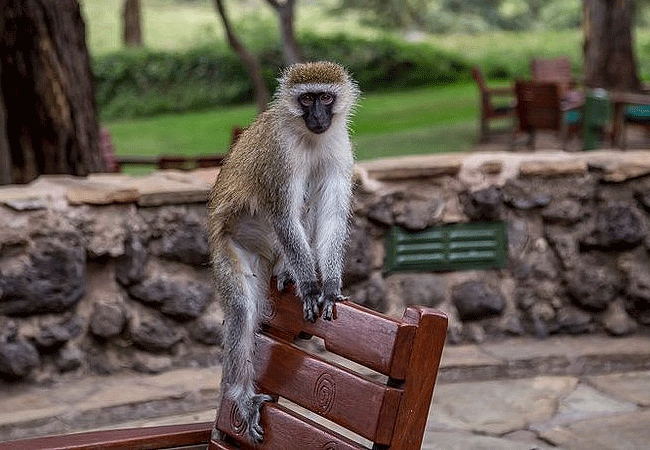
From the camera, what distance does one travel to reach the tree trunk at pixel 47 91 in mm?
6812

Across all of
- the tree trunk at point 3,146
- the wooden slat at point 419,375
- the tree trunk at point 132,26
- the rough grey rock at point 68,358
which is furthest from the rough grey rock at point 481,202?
the tree trunk at point 132,26

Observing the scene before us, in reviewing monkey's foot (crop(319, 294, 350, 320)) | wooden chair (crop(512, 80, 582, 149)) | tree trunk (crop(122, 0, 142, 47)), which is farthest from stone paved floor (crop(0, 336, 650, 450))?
tree trunk (crop(122, 0, 142, 47))

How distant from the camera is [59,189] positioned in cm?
540

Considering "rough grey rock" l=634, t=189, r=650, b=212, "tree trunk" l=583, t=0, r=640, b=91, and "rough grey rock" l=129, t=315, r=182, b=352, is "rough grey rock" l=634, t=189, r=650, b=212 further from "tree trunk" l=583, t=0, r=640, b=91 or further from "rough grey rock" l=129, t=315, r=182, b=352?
"tree trunk" l=583, t=0, r=640, b=91

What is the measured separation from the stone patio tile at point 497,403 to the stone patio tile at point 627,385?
133 millimetres

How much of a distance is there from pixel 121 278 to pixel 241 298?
179 centimetres

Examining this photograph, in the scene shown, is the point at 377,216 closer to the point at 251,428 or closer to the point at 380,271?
the point at 380,271

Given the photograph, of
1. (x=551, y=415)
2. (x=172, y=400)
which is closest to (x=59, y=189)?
(x=172, y=400)

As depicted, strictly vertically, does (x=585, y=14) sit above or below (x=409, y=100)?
above

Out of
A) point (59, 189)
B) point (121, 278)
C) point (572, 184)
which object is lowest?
point (121, 278)

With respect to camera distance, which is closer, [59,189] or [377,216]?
[59,189]

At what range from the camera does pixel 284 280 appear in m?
3.62

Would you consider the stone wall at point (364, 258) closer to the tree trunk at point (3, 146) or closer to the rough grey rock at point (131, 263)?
the rough grey rock at point (131, 263)

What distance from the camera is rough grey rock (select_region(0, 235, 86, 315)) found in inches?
207
